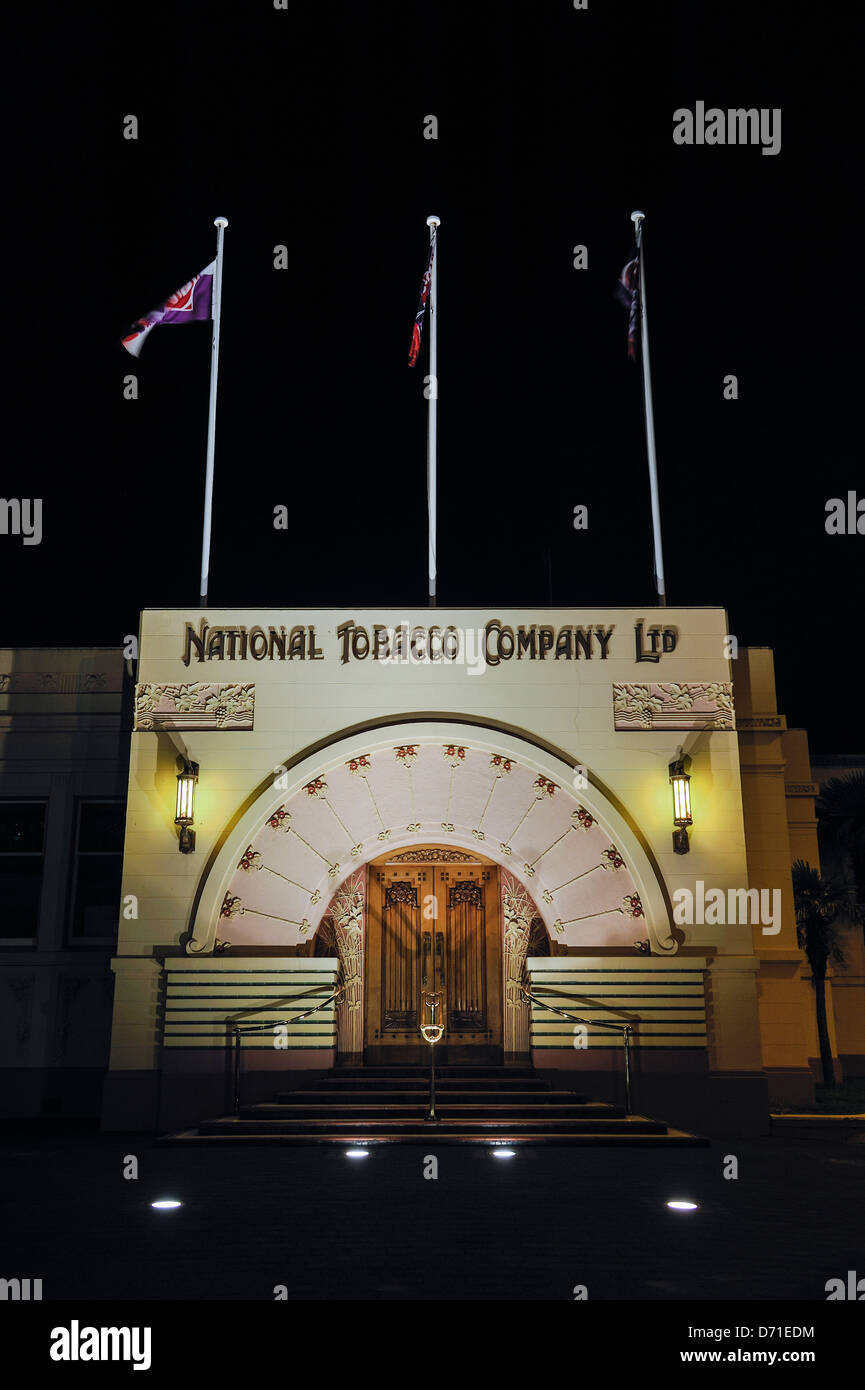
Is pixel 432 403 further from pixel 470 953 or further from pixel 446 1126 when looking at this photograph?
pixel 446 1126

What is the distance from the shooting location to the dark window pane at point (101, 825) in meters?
15.9

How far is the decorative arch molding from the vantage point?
13.8m

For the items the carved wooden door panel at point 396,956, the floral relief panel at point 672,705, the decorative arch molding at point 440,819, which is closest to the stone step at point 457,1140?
the decorative arch molding at point 440,819

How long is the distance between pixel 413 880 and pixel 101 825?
4834mm

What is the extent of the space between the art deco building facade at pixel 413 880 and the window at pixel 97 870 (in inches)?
1.9

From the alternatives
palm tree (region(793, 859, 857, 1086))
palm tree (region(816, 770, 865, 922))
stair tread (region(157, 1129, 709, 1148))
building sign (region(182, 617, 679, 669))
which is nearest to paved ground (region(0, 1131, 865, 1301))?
stair tread (region(157, 1129, 709, 1148))

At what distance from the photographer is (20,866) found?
1587 centimetres

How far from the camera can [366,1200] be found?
8.09 meters

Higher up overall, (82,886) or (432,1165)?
Answer: (82,886)

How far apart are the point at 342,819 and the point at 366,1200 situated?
6.82 meters

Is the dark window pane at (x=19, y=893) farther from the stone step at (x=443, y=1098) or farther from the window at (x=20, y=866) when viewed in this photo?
the stone step at (x=443, y=1098)

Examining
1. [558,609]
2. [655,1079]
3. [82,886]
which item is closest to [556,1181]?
[655,1079]
